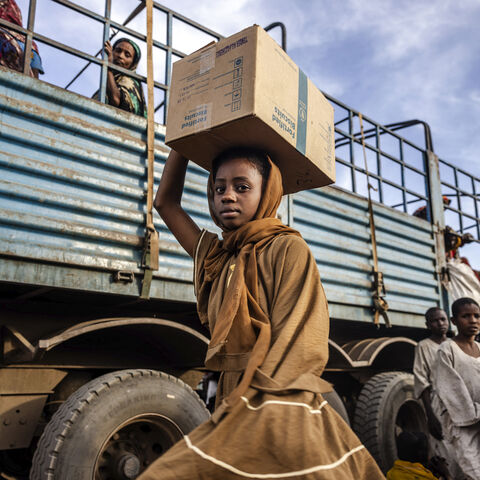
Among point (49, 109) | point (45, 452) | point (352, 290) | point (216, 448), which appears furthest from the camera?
point (352, 290)

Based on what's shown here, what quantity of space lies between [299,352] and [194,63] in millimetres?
936

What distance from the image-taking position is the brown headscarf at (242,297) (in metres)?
1.17

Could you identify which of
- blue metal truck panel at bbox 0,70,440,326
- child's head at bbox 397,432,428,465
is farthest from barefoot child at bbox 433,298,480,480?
blue metal truck panel at bbox 0,70,440,326

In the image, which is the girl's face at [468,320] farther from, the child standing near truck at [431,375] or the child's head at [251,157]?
the child's head at [251,157]

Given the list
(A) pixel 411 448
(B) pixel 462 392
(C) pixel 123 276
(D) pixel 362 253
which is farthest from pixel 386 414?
(C) pixel 123 276

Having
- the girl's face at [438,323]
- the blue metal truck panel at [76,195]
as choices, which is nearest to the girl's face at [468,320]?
the girl's face at [438,323]

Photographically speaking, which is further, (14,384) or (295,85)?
(14,384)

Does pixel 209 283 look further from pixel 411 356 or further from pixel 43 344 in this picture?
pixel 411 356

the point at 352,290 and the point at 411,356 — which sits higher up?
the point at 352,290

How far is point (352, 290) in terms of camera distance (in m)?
4.08

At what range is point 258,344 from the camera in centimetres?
114

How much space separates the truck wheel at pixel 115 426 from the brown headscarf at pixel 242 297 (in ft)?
3.89

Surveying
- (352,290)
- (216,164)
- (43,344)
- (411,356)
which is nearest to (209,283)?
(216,164)

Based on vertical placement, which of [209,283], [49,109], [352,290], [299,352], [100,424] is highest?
[49,109]
